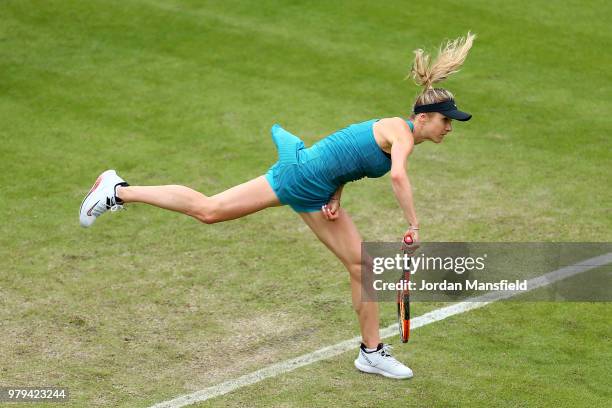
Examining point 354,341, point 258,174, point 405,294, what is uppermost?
point 258,174

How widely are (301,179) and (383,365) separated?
1.75 meters

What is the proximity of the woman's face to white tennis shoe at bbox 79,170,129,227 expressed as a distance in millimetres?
2955

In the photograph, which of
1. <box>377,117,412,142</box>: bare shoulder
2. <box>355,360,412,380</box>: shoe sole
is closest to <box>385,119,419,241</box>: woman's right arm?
<box>377,117,412,142</box>: bare shoulder

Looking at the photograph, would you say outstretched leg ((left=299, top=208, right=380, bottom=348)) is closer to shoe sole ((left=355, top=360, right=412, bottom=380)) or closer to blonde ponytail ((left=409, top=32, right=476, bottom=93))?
shoe sole ((left=355, top=360, right=412, bottom=380))

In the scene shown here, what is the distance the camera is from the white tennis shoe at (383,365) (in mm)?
9133

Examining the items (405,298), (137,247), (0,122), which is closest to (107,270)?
(137,247)

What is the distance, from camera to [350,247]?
909cm

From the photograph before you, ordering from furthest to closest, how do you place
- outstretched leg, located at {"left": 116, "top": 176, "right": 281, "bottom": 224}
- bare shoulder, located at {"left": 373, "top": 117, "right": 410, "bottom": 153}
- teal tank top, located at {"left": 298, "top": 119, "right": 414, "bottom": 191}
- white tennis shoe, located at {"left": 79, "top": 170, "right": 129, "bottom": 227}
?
white tennis shoe, located at {"left": 79, "top": 170, "right": 129, "bottom": 227} → outstretched leg, located at {"left": 116, "top": 176, "right": 281, "bottom": 224} → teal tank top, located at {"left": 298, "top": 119, "right": 414, "bottom": 191} → bare shoulder, located at {"left": 373, "top": 117, "right": 410, "bottom": 153}

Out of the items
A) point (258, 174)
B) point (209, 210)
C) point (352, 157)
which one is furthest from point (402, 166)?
point (258, 174)

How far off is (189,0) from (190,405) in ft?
38.3

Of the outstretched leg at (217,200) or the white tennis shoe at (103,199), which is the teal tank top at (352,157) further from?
the white tennis shoe at (103,199)

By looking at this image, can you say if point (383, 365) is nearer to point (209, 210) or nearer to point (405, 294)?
point (405, 294)

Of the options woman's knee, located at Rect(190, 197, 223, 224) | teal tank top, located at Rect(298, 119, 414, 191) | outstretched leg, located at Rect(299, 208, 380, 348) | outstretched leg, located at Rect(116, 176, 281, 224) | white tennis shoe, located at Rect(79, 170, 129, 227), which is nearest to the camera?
teal tank top, located at Rect(298, 119, 414, 191)

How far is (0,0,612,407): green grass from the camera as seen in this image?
9.28m
